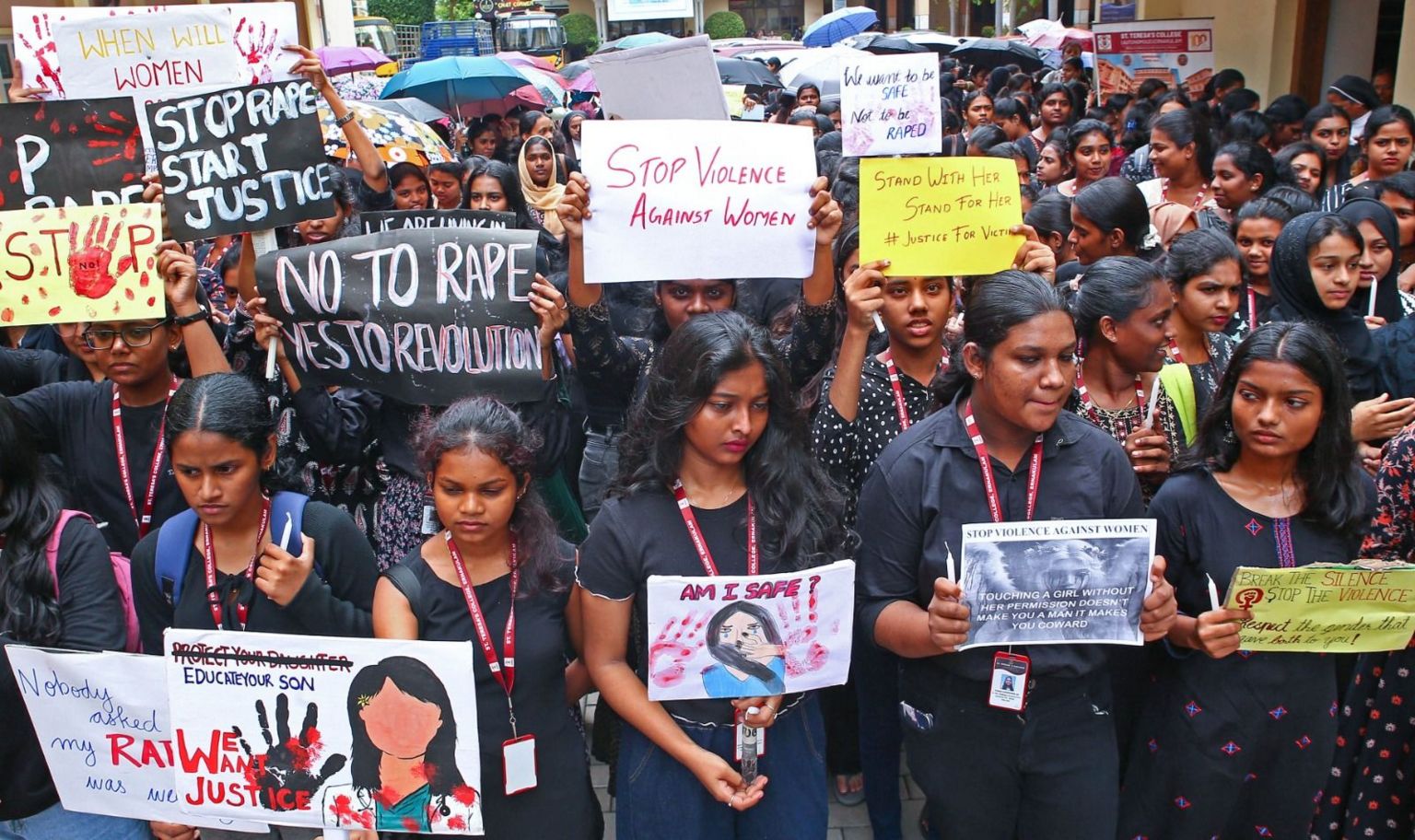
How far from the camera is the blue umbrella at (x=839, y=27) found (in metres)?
25.1

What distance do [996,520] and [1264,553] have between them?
2.29 ft

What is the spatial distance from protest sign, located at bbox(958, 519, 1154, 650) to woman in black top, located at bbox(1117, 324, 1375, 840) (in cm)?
28

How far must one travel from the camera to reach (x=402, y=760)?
2.56 meters

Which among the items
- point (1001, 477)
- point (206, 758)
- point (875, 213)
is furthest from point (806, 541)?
point (206, 758)

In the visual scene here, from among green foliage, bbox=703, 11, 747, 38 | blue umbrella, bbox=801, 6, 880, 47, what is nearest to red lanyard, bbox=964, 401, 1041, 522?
blue umbrella, bbox=801, 6, 880, 47

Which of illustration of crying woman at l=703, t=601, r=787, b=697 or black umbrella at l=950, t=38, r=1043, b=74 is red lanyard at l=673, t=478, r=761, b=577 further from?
black umbrella at l=950, t=38, r=1043, b=74

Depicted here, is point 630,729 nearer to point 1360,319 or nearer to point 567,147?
point 1360,319

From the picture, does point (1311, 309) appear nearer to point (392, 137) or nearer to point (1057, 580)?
point (1057, 580)

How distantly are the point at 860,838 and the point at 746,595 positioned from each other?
1.64 metres

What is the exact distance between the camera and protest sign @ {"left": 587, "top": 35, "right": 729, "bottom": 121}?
Answer: 13.1 ft

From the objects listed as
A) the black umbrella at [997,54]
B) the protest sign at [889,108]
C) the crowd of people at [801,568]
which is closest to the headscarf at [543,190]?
the protest sign at [889,108]

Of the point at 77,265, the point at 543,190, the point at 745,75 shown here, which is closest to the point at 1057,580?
the point at 77,265

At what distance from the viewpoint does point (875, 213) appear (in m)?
3.34

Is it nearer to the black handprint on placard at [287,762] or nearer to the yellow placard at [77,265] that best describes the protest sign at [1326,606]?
the black handprint on placard at [287,762]
